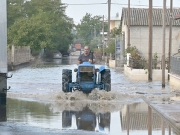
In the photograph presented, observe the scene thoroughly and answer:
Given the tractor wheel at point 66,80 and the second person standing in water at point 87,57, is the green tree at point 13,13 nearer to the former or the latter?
the tractor wheel at point 66,80

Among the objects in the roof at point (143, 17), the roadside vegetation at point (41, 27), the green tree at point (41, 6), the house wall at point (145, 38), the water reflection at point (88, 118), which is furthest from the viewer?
the green tree at point (41, 6)

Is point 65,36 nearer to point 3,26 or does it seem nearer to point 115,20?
point 115,20

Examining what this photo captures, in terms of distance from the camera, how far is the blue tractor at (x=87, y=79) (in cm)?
1997

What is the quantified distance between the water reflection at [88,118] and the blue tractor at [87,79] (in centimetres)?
189

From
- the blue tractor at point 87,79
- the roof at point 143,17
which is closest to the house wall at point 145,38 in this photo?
the roof at point 143,17

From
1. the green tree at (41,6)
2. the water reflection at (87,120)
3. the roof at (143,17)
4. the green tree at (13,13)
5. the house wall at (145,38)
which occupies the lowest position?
the water reflection at (87,120)

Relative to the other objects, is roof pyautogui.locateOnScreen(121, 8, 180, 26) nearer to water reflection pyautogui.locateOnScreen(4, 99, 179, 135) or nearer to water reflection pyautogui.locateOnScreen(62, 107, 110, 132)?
water reflection pyautogui.locateOnScreen(4, 99, 179, 135)

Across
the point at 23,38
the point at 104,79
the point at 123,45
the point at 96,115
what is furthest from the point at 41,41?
the point at 96,115

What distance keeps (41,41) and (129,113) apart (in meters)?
59.9

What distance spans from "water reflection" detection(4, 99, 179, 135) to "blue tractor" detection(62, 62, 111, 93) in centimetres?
189

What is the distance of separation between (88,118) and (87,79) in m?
4.92

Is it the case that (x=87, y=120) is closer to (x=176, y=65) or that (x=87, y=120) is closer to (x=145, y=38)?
(x=176, y=65)

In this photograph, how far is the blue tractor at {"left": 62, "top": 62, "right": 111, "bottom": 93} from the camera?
20.0 m

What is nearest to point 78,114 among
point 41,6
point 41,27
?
point 41,27
